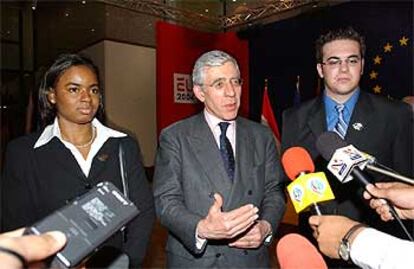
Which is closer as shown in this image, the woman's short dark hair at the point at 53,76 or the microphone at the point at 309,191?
the microphone at the point at 309,191

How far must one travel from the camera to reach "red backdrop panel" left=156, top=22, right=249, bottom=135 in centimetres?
513

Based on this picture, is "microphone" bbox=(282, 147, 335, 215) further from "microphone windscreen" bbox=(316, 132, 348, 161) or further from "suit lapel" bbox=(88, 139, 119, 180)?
"suit lapel" bbox=(88, 139, 119, 180)

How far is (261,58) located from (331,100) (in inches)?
169

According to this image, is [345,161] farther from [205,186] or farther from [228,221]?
[205,186]

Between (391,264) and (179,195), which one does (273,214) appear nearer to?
(179,195)

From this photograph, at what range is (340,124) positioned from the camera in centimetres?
179

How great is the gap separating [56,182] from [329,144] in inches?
32.5

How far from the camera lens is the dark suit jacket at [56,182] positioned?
1.42 m

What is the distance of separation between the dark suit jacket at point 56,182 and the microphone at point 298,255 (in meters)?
0.64

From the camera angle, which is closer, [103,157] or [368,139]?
[103,157]

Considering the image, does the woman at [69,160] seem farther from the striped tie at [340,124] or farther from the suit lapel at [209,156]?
the striped tie at [340,124]

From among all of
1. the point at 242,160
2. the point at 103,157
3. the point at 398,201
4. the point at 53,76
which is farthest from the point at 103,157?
the point at 398,201

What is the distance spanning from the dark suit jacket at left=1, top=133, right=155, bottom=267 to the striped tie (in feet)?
2.52

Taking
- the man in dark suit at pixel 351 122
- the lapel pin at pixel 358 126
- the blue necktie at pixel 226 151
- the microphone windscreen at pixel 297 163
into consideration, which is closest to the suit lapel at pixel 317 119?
the man in dark suit at pixel 351 122
